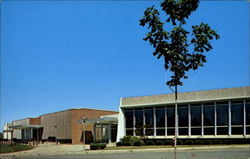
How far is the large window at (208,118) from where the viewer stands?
36.3 m

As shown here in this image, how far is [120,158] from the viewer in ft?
73.6

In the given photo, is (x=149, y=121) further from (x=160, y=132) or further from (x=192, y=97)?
(x=192, y=97)

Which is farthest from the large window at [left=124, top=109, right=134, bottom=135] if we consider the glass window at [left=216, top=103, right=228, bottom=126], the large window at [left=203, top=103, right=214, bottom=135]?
the glass window at [left=216, top=103, right=228, bottom=126]

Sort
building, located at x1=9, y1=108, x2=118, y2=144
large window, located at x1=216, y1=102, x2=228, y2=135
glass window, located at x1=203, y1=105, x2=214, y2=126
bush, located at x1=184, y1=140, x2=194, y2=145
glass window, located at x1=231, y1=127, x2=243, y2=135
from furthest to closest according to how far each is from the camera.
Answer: building, located at x1=9, y1=108, x2=118, y2=144 < glass window, located at x1=203, y1=105, x2=214, y2=126 < bush, located at x1=184, y1=140, x2=194, y2=145 < large window, located at x1=216, y1=102, x2=228, y2=135 < glass window, located at x1=231, y1=127, x2=243, y2=135

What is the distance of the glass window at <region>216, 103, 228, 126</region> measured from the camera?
116 ft

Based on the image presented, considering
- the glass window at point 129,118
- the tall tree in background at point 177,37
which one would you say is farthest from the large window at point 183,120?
the tall tree in background at point 177,37

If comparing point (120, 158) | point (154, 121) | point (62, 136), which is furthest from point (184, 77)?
point (62, 136)

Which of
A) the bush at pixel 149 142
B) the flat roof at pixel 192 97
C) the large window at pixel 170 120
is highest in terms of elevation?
the flat roof at pixel 192 97

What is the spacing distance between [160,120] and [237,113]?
946 centimetres

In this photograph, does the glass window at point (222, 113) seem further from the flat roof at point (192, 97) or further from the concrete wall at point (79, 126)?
the concrete wall at point (79, 126)

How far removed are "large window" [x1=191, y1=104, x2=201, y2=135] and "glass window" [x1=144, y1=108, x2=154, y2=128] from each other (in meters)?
5.45

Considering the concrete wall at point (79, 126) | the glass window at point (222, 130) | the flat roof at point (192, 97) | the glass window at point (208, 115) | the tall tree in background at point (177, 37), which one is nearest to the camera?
the tall tree in background at point (177, 37)

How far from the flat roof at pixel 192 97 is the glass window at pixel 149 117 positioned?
2.88ft

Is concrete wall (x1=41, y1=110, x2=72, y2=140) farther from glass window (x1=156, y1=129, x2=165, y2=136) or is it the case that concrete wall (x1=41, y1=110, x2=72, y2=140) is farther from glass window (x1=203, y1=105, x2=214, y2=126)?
glass window (x1=203, y1=105, x2=214, y2=126)
